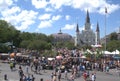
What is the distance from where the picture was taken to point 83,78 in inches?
1442

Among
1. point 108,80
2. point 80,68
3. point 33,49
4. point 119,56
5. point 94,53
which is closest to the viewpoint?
point 108,80

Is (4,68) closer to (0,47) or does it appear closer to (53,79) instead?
(53,79)

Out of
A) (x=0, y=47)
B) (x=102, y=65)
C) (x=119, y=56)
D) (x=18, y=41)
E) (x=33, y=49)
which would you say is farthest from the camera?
(x=18, y=41)

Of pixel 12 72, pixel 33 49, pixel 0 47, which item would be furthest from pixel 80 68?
pixel 33 49

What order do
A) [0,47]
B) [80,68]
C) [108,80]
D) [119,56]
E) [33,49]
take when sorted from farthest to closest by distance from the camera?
[33,49], [0,47], [119,56], [80,68], [108,80]

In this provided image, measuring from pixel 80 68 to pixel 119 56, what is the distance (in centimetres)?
1962

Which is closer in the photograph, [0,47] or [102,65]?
[102,65]

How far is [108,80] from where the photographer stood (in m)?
36.1

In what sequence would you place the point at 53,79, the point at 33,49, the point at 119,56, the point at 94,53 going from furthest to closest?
1. the point at 33,49
2. the point at 119,56
3. the point at 94,53
4. the point at 53,79

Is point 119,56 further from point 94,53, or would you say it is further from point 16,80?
point 16,80

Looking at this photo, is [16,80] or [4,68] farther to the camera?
[4,68]

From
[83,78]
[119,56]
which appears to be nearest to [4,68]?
[83,78]

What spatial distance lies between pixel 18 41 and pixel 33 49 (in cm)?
1473

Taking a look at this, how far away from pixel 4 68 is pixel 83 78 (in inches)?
399
